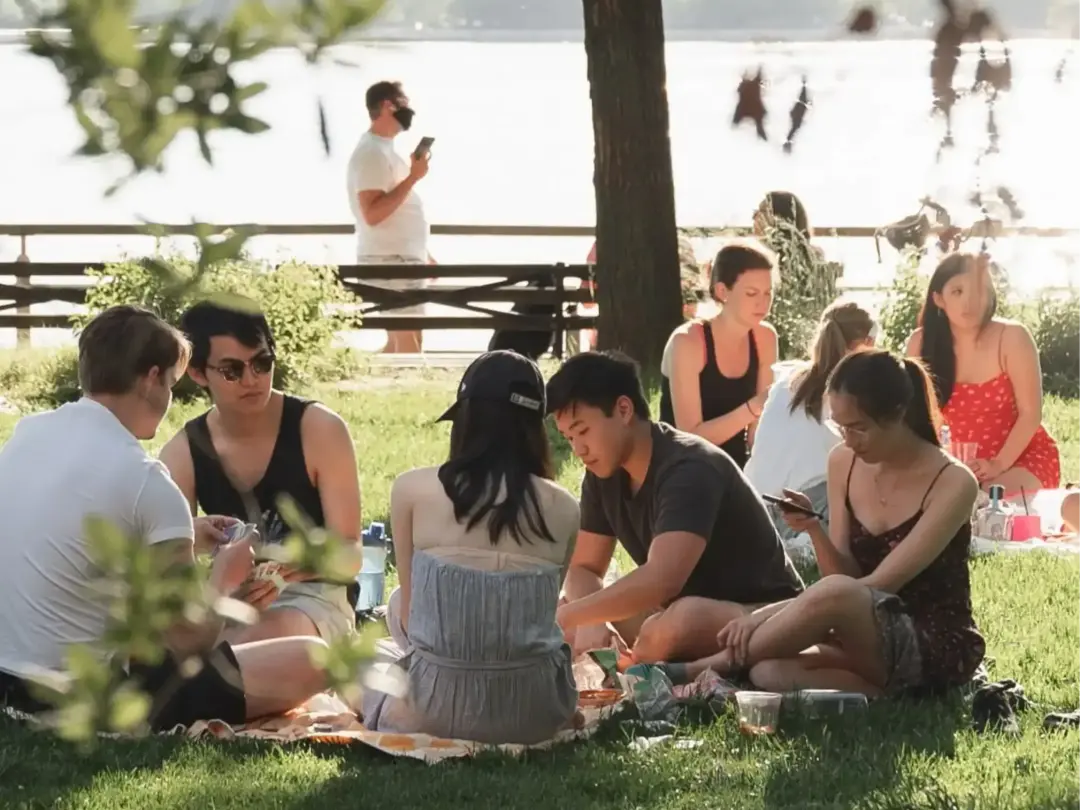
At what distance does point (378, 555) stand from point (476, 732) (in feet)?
5.57

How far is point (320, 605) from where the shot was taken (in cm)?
523

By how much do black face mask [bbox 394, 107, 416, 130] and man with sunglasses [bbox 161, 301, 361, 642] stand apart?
572cm

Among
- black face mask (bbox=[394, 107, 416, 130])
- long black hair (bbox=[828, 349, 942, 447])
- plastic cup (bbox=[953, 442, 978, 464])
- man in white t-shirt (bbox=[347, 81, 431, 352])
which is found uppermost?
black face mask (bbox=[394, 107, 416, 130])

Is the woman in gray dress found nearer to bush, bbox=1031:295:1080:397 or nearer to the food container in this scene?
the food container

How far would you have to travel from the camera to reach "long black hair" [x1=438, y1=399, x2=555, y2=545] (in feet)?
14.8

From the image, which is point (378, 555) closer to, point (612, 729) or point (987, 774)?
point (612, 729)

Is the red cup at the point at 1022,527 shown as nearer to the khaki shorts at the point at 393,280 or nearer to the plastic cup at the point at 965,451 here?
the plastic cup at the point at 965,451

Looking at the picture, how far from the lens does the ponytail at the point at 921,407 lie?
5.00m

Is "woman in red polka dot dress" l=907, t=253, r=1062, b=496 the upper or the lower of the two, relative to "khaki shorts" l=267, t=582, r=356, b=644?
upper

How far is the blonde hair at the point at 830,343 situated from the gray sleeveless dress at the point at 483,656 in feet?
7.15

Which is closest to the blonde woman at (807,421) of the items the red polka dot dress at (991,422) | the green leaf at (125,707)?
the red polka dot dress at (991,422)

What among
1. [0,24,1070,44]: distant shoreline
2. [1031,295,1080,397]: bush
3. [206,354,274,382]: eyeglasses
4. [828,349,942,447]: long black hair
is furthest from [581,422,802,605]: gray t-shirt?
[1031,295,1080,397]: bush

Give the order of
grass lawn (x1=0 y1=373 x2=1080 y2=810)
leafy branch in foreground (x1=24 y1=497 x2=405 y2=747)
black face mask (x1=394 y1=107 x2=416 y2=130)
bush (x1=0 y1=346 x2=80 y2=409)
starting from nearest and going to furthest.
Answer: leafy branch in foreground (x1=24 y1=497 x2=405 y2=747) → grass lawn (x1=0 y1=373 x2=1080 y2=810) → black face mask (x1=394 y1=107 x2=416 y2=130) → bush (x1=0 y1=346 x2=80 y2=409)

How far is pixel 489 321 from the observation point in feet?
44.3
